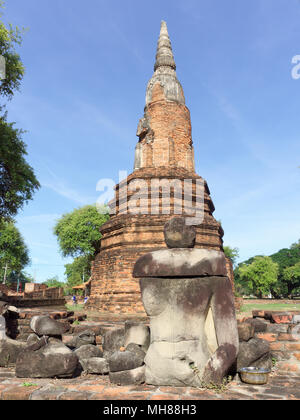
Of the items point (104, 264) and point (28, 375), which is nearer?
point (28, 375)

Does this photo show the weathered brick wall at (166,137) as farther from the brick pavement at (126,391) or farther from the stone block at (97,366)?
the brick pavement at (126,391)

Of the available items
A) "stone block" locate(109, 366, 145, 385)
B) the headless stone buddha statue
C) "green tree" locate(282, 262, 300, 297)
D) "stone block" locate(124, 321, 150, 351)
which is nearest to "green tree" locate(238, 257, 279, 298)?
"green tree" locate(282, 262, 300, 297)

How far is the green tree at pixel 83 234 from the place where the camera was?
92.2 feet

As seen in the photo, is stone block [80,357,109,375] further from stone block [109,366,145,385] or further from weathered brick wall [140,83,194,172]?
weathered brick wall [140,83,194,172]

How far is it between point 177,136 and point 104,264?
6.29 meters

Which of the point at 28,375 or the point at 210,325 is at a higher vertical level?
the point at 210,325

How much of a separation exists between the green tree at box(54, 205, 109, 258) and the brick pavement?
963 inches

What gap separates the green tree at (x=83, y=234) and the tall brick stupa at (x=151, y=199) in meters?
15.0

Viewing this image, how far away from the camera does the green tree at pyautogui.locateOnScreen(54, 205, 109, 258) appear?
1107 inches

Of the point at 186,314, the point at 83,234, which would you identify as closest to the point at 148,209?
the point at 186,314

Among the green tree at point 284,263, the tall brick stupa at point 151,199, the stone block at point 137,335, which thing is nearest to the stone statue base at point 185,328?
the stone block at point 137,335

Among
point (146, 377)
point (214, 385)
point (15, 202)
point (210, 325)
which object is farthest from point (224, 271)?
point (15, 202)

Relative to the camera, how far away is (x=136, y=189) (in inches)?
502
